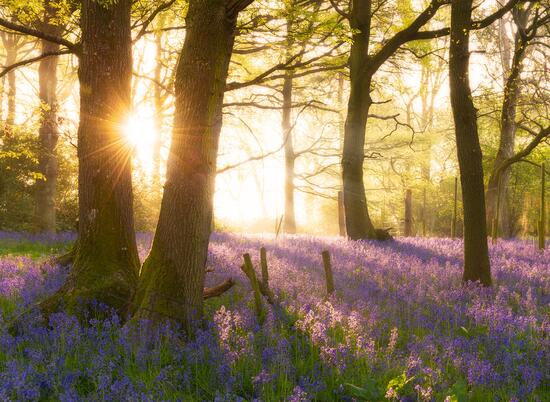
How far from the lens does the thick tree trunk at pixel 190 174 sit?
536 centimetres

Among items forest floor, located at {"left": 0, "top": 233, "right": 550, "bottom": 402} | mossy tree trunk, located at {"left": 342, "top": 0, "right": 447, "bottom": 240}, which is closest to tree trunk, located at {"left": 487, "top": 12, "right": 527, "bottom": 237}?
mossy tree trunk, located at {"left": 342, "top": 0, "right": 447, "bottom": 240}

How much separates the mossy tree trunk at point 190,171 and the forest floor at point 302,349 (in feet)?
1.53

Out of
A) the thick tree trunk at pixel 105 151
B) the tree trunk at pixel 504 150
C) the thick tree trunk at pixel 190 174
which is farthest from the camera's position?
the tree trunk at pixel 504 150

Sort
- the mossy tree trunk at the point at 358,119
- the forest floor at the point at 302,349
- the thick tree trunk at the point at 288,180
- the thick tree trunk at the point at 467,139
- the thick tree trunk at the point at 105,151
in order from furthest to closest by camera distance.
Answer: the thick tree trunk at the point at 288,180
the mossy tree trunk at the point at 358,119
the thick tree trunk at the point at 467,139
the thick tree trunk at the point at 105,151
the forest floor at the point at 302,349

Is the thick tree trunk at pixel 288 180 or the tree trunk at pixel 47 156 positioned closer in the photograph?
the tree trunk at pixel 47 156

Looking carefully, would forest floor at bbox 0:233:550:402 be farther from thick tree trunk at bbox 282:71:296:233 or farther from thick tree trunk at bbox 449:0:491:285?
thick tree trunk at bbox 282:71:296:233

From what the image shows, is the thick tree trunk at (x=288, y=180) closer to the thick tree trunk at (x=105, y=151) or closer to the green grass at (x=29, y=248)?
the green grass at (x=29, y=248)

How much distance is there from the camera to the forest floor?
3.84 meters

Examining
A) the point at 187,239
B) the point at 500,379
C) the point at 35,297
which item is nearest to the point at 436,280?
the point at 500,379

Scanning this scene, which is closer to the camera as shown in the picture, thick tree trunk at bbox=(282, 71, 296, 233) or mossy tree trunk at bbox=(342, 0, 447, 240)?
mossy tree trunk at bbox=(342, 0, 447, 240)

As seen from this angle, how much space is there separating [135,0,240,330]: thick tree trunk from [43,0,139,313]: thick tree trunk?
1117 mm

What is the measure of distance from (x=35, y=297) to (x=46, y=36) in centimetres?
355

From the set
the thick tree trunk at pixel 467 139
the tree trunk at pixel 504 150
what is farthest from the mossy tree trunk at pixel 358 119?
the thick tree trunk at pixel 467 139

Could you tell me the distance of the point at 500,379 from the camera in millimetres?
4219
